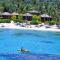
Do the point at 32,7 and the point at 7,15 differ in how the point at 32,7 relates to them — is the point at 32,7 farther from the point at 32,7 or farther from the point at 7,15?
the point at 7,15

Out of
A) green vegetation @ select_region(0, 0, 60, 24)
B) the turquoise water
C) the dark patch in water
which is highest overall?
green vegetation @ select_region(0, 0, 60, 24)

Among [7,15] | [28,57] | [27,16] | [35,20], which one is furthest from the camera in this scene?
[7,15]

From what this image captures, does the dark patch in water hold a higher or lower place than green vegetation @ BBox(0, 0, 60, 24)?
lower

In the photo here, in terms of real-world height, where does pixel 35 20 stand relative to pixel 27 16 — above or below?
below

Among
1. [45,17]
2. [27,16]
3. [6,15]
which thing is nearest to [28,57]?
[45,17]

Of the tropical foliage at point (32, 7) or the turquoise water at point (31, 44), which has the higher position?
the tropical foliage at point (32, 7)

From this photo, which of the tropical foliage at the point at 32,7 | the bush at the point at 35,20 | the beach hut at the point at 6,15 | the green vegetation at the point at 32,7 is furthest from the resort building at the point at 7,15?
the bush at the point at 35,20

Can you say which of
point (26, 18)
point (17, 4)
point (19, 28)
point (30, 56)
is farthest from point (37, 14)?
point (30, 56)

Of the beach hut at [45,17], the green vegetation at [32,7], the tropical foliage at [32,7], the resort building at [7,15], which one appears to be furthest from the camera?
the resort building at [7,15]

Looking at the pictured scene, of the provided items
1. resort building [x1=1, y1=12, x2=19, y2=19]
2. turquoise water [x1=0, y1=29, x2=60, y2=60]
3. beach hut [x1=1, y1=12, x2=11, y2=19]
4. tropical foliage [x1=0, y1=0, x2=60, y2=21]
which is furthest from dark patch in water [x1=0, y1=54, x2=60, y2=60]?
beach hut [x1=1, y1=12, x2=11, y2=19]

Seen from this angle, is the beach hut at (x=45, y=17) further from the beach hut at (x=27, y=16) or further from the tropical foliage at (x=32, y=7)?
the beach hut at (x=27, y=16)

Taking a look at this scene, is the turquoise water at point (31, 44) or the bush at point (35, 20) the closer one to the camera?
the turquoise water at point (31, 44)

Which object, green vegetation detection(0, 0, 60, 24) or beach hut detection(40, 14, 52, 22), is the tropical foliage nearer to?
green vegetation detection(0, 0, 60, 24)

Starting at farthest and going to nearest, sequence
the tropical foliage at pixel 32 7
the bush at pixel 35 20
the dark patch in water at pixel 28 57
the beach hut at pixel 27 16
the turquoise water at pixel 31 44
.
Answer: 1. the beach hut at pixel 27 16
2. the tropical foliage at pixel 32 7
3. the bush at pixel 35 20
4. the turquoise water at pixel 31 44
5. the dark patch in water at pixel 28 57
